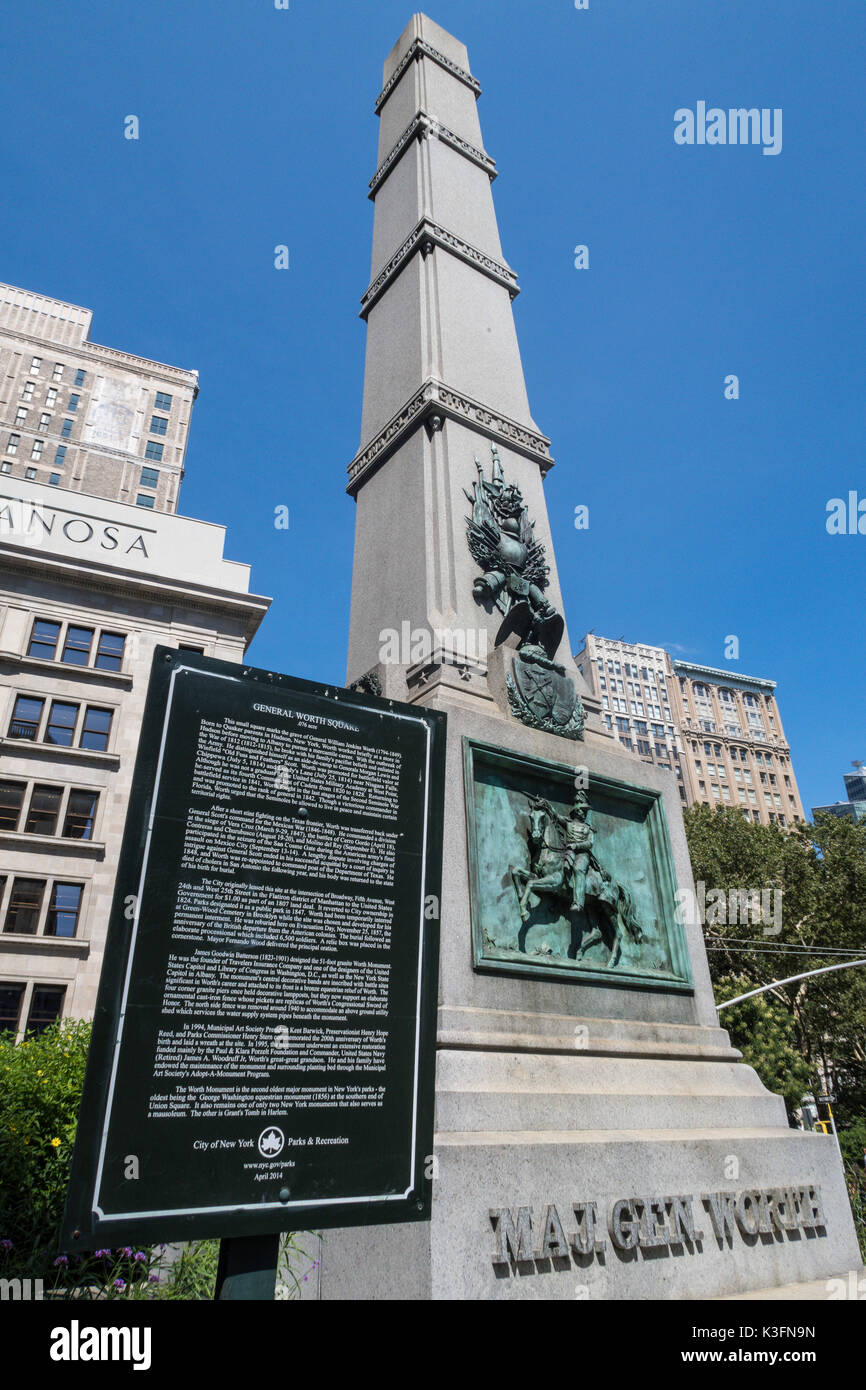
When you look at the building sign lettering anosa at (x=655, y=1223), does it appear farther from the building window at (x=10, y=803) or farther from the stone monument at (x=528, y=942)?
the building window at (x=10, y=803)

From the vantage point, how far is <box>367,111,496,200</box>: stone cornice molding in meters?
18.6

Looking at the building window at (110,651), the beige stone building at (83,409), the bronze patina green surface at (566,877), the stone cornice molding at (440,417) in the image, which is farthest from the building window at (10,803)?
the beige stone building at (83,409)

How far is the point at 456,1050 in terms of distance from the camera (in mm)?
7914

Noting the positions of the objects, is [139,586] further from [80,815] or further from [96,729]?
[80,815]

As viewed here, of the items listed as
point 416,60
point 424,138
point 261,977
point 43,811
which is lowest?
point 261,977

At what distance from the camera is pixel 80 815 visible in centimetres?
3312

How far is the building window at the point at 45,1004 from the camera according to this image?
98.7ft

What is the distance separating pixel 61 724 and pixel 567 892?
98.5 feet

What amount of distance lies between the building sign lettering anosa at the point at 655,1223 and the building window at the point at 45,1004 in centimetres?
2858

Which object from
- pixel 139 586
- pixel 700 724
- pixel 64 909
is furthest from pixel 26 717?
pixel 700 724

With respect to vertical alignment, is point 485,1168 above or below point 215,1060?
below
